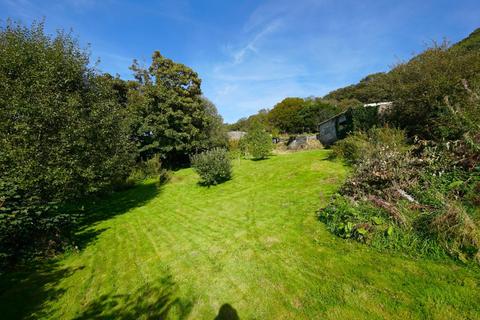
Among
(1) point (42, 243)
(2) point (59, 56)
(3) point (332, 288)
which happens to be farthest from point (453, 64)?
(1) point (42, 243)

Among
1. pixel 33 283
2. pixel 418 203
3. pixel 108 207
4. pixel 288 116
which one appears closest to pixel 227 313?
pixel 418 203

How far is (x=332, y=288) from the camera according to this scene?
4.16 meters

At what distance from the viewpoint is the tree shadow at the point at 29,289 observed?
495 centimetres

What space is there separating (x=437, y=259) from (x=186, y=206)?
9957 mm

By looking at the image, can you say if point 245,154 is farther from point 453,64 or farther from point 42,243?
point 42,243

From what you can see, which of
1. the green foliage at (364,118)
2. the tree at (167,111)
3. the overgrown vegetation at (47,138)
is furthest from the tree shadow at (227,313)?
the tree at (167,111)

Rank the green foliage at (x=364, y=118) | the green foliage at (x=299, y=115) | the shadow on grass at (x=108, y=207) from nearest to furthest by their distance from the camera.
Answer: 1. the shadow on grass at (x=108, y=207)
2. the green foliage at (x=364, y=118)
3. the green foliage at (x=299, y=115)

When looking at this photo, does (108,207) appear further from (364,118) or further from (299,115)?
(299,115)

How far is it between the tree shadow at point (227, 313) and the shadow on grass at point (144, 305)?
0.59 metres

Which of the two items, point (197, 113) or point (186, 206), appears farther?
point (197, 113)

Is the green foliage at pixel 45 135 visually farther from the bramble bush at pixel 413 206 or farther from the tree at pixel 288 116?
the tree at pixel 288 116

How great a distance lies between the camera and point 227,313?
13.3ft

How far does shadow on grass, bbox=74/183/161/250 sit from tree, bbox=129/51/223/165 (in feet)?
21.8

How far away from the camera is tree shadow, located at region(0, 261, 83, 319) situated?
4.95 meters
